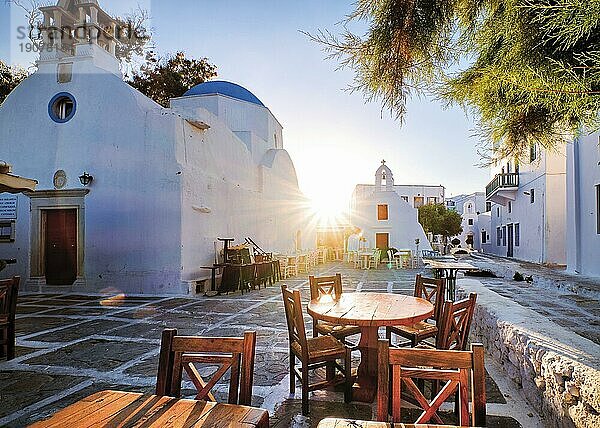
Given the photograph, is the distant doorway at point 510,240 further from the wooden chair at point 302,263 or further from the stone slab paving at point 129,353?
the stone slab paving at point 129,353

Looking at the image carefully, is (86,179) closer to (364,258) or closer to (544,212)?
(364,258)

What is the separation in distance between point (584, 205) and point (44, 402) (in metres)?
→ 12.5

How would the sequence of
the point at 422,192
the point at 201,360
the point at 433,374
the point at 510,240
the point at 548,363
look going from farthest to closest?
1. the point at 422,192
2. the point at 510,240
3. the point at 548,363
4. the point at 201,360
5. the point at 433,374

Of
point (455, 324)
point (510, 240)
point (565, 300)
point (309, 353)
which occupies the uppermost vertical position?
point (510, 240)

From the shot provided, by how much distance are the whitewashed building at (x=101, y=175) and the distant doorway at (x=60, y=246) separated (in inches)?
1.1

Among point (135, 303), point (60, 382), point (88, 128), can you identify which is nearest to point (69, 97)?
point (88, 128)

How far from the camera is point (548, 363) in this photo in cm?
290

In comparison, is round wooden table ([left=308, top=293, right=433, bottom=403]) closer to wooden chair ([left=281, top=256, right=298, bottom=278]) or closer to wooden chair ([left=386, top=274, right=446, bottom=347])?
wooden chair ([left=386, top=274, right=446, bottom=347])

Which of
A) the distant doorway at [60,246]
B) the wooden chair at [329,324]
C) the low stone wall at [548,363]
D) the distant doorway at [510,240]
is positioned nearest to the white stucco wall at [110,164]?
the distant doorway at [60,246]

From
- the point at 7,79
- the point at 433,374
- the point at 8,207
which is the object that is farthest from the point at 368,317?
the point at 7,79

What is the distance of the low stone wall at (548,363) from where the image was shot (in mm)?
2395

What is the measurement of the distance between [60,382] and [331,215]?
929 inches

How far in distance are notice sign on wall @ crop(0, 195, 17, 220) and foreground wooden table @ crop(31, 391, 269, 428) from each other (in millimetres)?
11774

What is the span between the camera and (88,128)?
35.9 feet
